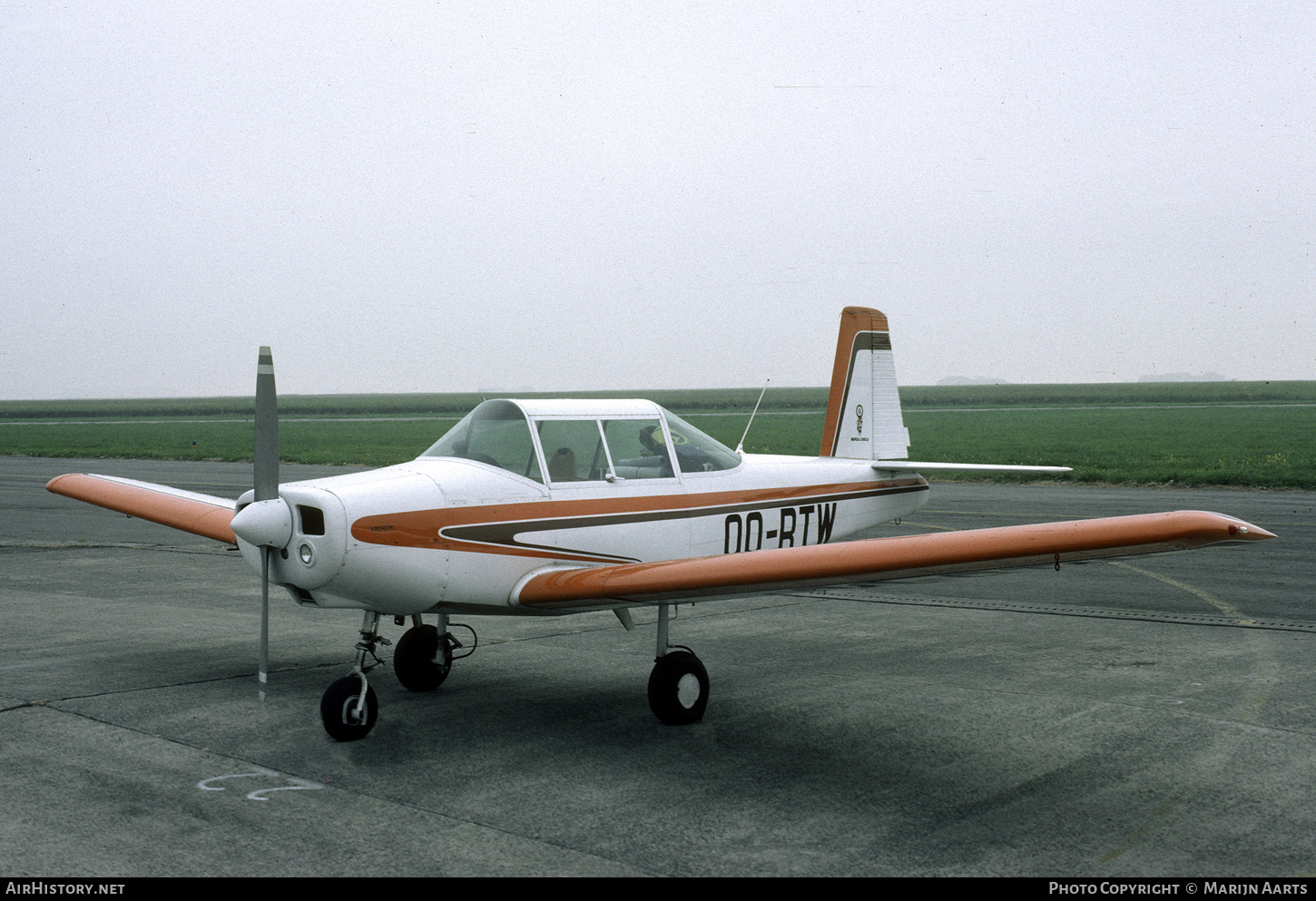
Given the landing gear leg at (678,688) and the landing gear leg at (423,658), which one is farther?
the landing gear leg at (423,658)

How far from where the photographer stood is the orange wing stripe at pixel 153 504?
29.5ft

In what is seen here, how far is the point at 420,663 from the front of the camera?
25.8ft

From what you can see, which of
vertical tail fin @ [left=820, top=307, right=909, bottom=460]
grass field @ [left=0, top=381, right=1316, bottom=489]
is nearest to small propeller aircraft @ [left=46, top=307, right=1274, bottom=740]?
vertical tail fin @ [left=820, top=307, right=909, bottom=460]

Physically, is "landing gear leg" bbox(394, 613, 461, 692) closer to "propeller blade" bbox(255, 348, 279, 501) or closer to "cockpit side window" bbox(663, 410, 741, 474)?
"propeller blade" bbox(255, 348, 279, 501)

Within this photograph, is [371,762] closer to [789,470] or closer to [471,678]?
[471,678]

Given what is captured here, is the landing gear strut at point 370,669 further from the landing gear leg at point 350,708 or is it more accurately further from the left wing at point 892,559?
the left wing at point 892,559

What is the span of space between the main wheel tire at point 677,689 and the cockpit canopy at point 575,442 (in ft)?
4.47

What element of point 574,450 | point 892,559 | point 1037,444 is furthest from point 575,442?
point 1037,444

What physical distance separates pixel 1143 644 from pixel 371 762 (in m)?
6.53

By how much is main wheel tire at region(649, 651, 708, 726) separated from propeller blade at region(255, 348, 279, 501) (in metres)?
2.66

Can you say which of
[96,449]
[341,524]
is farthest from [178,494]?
[96,449]

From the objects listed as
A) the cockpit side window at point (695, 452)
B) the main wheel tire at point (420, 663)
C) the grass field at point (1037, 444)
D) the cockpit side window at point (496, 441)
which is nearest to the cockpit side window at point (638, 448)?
the cockpit side window at point (695, 452)

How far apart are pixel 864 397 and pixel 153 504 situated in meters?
6.75

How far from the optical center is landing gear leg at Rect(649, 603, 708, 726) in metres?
6.92
